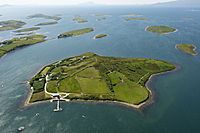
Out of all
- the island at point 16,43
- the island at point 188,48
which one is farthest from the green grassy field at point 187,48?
the island at point 16,43

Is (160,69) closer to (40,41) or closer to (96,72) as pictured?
(96,72)

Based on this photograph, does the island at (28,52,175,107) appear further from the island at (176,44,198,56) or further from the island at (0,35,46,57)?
the island at (0,35,46,57)

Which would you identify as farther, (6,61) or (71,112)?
(6,61)

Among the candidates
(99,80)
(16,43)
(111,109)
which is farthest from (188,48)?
(16,43)

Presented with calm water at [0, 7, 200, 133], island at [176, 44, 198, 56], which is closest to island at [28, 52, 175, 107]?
calm water at [0, 7, 200, 133]

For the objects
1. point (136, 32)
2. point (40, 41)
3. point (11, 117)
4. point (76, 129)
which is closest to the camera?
point (76, 129)

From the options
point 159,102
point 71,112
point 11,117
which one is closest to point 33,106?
point 11,117
